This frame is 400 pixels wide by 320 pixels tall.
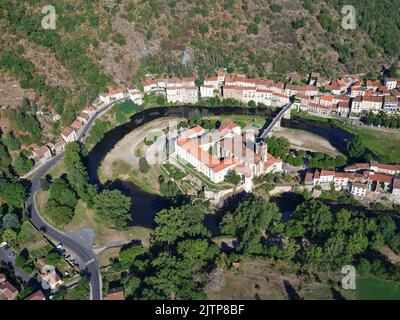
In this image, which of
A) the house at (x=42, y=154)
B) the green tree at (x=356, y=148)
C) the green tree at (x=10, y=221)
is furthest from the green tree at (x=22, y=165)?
the green tree at (x=356, y=148)

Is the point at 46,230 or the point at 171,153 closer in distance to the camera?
the point at 46,230

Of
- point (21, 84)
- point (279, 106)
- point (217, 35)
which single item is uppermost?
point (217, 35)

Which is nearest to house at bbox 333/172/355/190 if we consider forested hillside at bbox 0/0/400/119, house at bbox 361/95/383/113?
house at bbox 361/95/383/113

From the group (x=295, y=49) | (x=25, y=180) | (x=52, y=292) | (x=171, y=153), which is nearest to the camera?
(x=52, y=292)

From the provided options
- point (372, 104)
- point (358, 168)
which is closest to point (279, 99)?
point (372, 104)

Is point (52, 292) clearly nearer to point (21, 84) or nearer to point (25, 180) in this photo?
point (25, 180)

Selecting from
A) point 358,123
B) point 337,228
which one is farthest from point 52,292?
point 358,123
